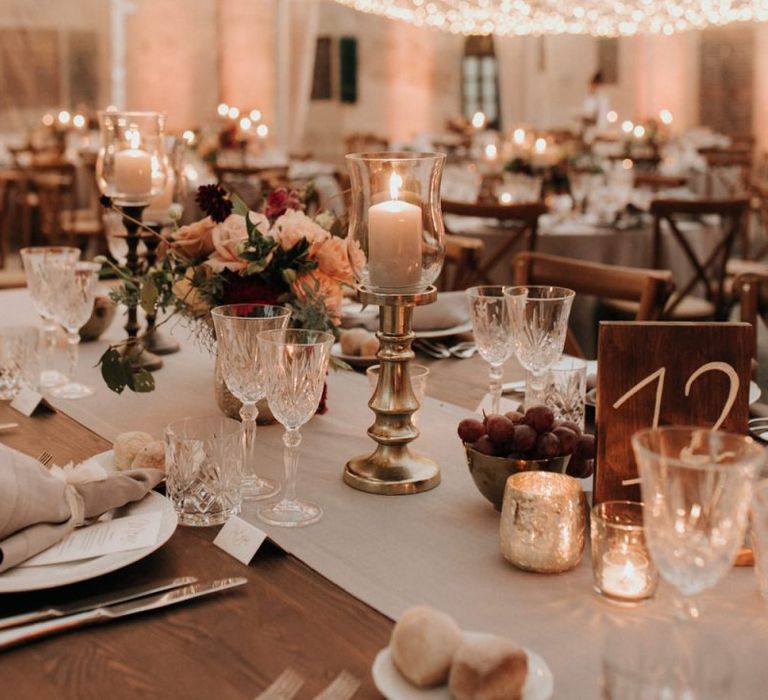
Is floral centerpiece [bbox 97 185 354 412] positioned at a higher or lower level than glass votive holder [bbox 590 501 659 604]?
higher

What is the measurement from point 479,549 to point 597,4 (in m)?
9.80

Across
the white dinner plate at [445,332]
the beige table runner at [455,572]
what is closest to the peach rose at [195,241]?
the beige table runner at [455,572]

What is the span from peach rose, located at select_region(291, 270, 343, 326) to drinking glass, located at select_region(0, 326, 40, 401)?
1.63ft

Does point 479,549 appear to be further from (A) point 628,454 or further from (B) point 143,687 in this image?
(B) point 143,687

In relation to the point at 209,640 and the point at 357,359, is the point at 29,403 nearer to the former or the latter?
the point at 357,359

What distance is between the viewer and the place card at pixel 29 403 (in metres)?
1.71

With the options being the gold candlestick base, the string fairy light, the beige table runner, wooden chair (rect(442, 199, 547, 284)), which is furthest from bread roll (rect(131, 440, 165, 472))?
the string fairy light

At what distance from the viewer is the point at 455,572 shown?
3.71 ft

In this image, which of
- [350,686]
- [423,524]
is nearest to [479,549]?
[423,524]

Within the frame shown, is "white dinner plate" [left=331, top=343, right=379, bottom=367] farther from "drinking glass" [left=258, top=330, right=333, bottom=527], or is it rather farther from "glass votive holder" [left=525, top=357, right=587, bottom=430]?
"drinking glass" [left=258, top=330, right=333, bottom=527]

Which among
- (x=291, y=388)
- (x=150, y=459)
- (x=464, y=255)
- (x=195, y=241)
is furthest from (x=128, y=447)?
(x=464, y=255)

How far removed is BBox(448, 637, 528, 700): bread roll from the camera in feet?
2.73

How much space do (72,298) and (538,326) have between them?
0.84 metres

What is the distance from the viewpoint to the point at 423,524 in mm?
1266
